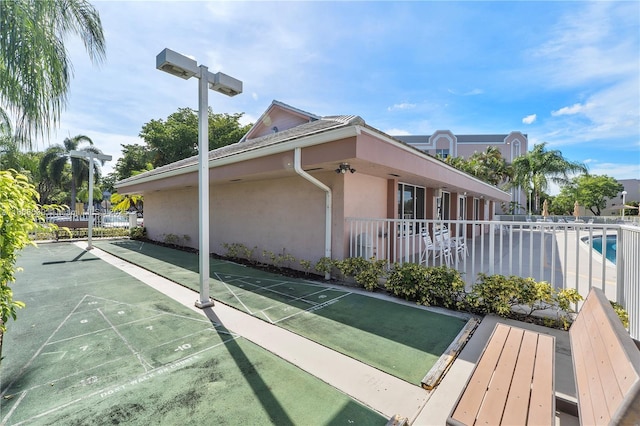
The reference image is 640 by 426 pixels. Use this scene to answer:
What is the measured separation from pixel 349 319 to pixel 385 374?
4.71 feet

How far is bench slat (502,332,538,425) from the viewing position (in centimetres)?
163

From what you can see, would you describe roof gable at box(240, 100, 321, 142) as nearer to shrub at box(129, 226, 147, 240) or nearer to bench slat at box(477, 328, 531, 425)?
shrub at box(129, 226, 147, 240)

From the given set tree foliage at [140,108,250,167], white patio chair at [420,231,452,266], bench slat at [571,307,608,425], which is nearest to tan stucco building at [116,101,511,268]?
white patio chair at [420,231,452,266]

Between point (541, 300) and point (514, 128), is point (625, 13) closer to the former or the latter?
point (541, 300)

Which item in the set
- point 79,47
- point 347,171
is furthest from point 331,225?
point 79,47

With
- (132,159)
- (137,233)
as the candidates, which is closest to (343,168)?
(137,233)

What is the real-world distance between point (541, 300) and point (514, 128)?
1788 inches

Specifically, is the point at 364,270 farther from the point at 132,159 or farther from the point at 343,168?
the point at 132,159

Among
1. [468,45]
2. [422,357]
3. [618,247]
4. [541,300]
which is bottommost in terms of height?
[422,357]

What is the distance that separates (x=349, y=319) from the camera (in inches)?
170

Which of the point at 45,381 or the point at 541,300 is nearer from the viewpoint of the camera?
the point at 45,381

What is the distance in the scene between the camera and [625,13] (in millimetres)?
5168

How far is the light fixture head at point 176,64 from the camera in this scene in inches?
161

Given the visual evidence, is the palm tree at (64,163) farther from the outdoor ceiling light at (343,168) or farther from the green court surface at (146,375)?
the outdoor ceiling light at (343,168)
